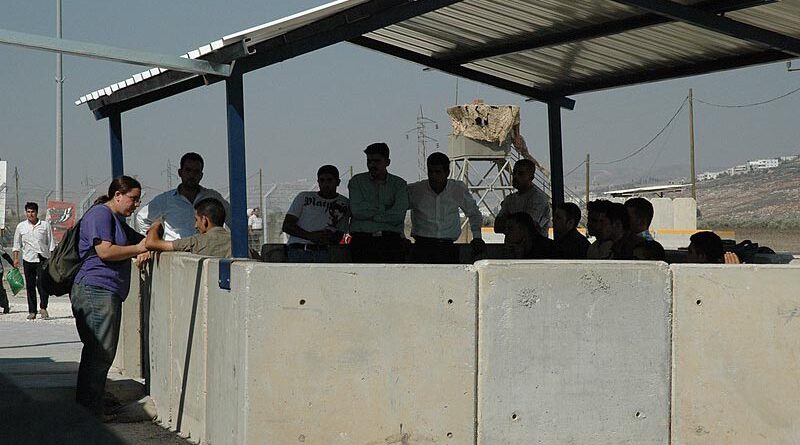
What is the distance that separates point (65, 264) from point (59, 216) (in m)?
16.2

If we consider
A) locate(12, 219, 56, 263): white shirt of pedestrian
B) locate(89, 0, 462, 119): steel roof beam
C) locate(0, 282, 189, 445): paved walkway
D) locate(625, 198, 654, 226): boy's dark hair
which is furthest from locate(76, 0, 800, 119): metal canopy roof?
locate(12, 219, 56, 263): white shirt of pedestrian

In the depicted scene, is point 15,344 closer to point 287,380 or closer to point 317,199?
point 317,199

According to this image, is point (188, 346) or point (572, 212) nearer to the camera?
point (188, 346)

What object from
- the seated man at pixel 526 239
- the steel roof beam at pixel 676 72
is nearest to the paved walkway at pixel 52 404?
the seated man at pixel 526 239

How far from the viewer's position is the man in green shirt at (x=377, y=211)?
35.8ft

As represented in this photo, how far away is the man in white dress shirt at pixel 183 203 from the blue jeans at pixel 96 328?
1668 mm

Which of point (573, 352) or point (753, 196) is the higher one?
point (753, 196)

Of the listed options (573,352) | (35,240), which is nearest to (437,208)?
(573,352)

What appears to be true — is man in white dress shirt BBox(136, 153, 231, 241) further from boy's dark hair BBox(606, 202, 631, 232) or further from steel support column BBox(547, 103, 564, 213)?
steel support column BBox(547, 103, 564, 213)

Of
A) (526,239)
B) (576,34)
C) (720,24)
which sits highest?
(576,34)

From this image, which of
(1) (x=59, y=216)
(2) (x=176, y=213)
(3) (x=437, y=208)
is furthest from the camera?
(1) (x=59, y=216)

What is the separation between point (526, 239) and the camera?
10734 millimetres

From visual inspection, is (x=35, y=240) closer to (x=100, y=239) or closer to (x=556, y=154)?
(x=556, y=154)

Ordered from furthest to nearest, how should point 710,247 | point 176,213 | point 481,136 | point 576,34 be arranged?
point 481,136 < point 576,34 < point 176,213 < point 710,247
